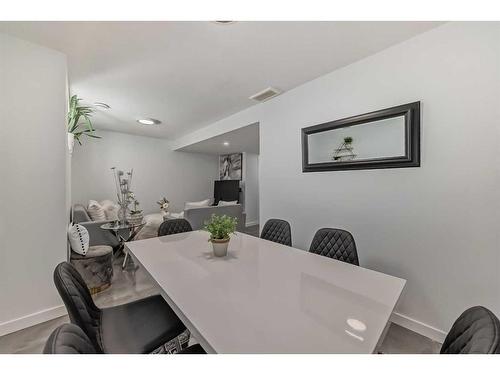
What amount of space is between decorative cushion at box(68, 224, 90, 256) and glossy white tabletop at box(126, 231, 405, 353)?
119 cm

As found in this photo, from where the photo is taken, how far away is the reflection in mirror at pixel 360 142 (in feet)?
5.89

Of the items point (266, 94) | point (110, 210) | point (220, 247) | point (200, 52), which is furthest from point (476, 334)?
point (110, 210)

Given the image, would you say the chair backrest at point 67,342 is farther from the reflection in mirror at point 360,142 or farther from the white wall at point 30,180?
the reflection in mirror at point 360,142

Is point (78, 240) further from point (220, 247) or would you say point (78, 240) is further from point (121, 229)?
point (220, 247)

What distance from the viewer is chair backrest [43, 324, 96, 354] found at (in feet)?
1.64

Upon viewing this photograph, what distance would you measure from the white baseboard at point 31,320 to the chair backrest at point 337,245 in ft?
7.61

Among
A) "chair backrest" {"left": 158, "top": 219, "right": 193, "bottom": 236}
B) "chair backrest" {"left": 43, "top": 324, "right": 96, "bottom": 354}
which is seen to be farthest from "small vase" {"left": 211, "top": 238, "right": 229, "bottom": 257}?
"chair backrest" {"left": 158, "top": 219, "right": 193, "bottom": 236}

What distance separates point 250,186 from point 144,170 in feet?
9.39

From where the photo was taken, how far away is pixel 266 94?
8.90ft

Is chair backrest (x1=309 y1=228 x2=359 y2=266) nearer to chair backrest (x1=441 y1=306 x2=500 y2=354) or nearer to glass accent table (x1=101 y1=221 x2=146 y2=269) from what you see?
chair backrest (x1=441 y1=306 x2=500 y2=354)

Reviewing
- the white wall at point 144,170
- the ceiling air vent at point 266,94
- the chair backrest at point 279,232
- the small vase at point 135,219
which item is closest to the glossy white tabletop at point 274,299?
the chair backrest at point 279,232

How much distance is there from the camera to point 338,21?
1520 mm
